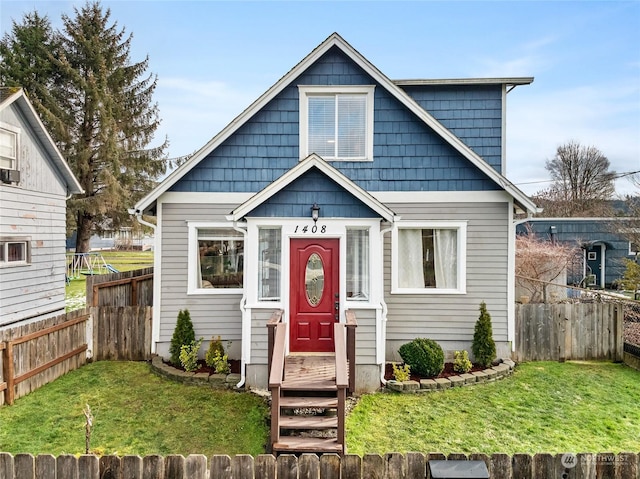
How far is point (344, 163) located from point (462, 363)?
17.3 feet

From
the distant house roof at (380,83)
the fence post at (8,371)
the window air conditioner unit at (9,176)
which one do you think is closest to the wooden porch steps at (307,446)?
the fence post at (8,371)

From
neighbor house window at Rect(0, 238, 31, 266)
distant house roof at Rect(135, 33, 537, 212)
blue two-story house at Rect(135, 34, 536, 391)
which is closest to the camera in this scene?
distant house roof at Rect(135, 33, 537, 212)

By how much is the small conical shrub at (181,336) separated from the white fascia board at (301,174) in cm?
305

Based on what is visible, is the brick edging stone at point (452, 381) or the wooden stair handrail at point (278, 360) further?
the brick edging stone at point (452, 381)

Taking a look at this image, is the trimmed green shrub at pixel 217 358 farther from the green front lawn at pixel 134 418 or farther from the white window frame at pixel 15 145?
the white window frame at pixel 15 145

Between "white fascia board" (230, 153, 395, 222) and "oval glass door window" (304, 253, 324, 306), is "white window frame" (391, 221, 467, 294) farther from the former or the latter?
"oval glass door window" (304, 253, 324, 306)

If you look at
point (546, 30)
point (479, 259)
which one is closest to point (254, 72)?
point (546, 30)

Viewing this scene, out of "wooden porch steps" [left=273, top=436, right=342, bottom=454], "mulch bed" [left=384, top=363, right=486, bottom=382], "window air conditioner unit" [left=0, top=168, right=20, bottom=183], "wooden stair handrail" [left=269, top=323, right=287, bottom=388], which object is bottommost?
"wooden porch steps" [left=273, top=436, right=342, bottom=454]

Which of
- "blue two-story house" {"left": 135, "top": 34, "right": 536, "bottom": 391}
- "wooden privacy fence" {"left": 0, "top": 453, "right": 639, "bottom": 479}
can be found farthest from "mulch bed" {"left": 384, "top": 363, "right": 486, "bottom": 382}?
"wooden privacy fence" {"left": 0, "top": 453, "right": 639, "bottom": 479}

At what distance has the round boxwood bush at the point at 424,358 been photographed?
781 cm

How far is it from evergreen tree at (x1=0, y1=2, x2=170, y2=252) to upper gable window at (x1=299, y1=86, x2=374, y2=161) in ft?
57.2

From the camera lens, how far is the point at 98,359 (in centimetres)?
923

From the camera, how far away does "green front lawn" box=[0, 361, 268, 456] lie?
5430 mm

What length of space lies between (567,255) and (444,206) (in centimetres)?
853
